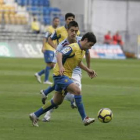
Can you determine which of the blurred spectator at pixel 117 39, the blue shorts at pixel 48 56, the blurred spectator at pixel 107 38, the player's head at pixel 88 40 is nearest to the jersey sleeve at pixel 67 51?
the player's head at pixel 88 40

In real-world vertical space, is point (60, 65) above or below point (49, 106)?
above

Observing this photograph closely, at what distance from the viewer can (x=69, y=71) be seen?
1020 cm

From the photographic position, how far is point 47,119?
1091cm

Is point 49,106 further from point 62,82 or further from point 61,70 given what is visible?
point 61,70

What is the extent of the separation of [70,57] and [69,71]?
293mm

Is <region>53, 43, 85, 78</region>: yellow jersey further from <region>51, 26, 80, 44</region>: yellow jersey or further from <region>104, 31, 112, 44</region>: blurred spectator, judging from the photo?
<region>104, 31, 112, 44</region>: blurred spectator

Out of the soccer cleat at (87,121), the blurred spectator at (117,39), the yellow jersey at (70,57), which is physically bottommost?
the blurred spectator at (117,39)

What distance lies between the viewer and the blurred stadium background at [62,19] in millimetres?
37750

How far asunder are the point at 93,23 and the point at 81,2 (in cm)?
186

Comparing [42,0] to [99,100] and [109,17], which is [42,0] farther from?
[99,100]

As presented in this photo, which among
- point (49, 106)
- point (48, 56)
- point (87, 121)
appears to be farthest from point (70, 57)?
point (48, 56)

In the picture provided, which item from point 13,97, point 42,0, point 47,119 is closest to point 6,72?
point 13,97

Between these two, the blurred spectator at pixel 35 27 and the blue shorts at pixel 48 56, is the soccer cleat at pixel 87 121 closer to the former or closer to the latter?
the blue shorts at pixel 48 56

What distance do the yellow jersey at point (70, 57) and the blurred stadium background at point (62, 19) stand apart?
990 inches
